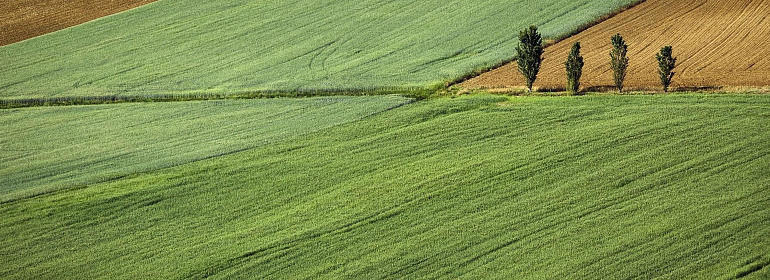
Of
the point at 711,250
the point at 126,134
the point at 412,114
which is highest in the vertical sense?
the point at 126,134

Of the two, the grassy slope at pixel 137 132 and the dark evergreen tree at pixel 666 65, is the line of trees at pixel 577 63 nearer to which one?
the dark evergreen tree at pixel 666 65

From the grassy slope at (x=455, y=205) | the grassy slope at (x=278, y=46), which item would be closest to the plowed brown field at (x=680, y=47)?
the grassy slope at (x=278, y=46)

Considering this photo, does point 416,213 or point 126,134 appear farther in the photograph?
point 126,134

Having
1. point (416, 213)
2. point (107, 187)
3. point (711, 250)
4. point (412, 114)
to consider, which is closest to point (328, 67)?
point (412, 114)

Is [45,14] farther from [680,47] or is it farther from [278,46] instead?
[680,47]

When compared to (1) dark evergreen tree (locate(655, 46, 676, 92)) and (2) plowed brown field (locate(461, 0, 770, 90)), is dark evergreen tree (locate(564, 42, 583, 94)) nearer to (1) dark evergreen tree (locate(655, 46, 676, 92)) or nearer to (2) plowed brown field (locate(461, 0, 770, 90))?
(2) plowed brown field (locate(461, 0, 770, 90))

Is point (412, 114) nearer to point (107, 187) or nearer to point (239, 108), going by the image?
point (239, 108)

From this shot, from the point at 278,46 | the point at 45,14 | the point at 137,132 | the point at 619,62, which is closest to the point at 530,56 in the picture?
the point at 619,62
